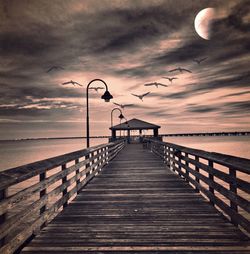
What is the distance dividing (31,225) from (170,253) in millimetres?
2099

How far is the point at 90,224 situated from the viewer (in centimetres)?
398

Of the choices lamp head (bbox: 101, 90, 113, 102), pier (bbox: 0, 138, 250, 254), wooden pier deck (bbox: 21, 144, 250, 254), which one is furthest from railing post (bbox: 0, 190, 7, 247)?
lamp head (bbox: 101, 90, 113, 102)

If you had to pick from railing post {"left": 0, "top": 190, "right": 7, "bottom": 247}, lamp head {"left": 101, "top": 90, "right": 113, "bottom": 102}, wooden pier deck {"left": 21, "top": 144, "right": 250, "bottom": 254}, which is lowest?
wooden pier deck {"left": 21, "top": 144, "right": 250, "bottom": 254}

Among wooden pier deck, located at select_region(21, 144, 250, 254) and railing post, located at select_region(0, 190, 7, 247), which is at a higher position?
railing post, located at select_region(0, 190, 7, 247)

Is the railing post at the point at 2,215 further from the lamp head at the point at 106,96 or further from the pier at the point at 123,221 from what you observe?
the lamp head at the point at 106,96

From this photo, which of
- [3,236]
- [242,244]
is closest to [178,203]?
[242,244]

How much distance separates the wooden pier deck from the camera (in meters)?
3.12

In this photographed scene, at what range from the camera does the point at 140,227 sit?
3783 mm

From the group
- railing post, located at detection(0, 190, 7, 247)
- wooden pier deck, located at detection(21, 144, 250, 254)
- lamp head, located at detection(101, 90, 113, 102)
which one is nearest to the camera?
railing post, located at detection(0, 190, 7, 247)

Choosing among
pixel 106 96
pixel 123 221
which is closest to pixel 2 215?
pixel 123 221

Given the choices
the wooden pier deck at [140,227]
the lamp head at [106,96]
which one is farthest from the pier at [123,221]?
the lamp head at [106,96]

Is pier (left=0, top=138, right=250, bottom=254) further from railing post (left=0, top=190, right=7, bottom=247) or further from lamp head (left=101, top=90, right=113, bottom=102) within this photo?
lamp head (left=101, top=90, right=113, bottom=102)

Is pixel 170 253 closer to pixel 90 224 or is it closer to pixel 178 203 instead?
pixel 90 224

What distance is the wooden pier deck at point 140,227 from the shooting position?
3.12m
